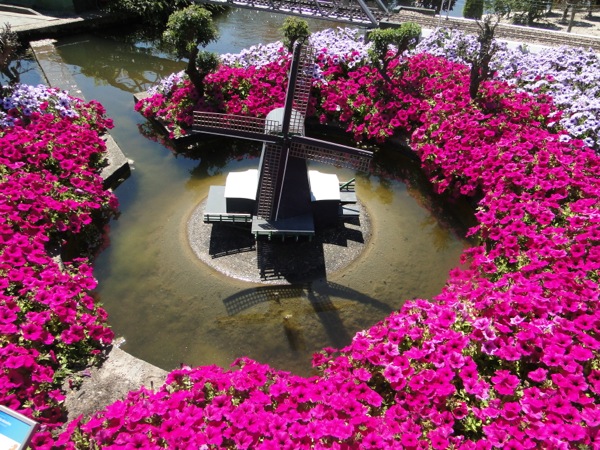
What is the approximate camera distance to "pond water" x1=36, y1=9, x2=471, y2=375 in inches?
297

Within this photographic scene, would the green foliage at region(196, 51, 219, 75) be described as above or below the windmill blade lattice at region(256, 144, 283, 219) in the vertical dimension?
above

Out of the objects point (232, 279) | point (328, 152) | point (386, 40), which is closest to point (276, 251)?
point (232, 279)

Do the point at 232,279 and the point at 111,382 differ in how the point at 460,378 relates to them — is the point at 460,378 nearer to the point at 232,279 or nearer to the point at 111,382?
the point at 232,279

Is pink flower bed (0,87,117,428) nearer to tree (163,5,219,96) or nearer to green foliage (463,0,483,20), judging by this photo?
tree (163,5,219,96)

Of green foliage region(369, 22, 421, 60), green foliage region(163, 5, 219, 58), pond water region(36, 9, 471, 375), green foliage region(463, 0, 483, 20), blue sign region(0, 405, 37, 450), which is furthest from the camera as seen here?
green foliage region(463, 0, 483, 20)

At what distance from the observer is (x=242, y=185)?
9.12 m

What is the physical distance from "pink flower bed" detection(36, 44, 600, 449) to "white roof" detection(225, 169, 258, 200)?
142 inches

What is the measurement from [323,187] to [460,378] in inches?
187

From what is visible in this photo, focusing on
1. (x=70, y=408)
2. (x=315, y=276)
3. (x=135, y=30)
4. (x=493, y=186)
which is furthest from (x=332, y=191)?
(x=135, y=30)

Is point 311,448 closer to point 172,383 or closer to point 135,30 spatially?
point 172,383

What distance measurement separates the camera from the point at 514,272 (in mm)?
7465

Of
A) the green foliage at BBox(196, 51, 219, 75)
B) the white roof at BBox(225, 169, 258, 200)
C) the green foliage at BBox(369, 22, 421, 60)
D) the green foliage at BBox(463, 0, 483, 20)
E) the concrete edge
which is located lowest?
the concrete edge

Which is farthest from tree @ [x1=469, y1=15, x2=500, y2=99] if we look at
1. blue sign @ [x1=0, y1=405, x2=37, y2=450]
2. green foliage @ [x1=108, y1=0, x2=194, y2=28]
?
green foliage @ [x1=108, y1=0, x2=194, y2=28]

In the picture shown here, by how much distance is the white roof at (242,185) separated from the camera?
8.91 metres
